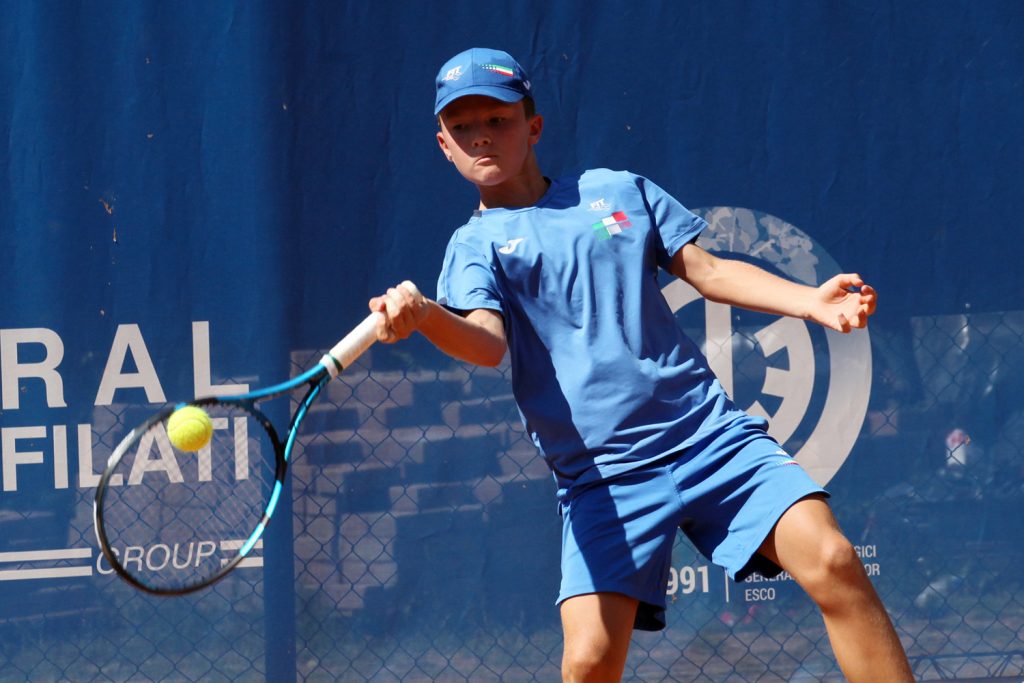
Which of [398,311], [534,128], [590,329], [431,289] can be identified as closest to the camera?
[398,311]

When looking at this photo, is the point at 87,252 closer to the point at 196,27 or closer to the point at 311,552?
the point at 196,27

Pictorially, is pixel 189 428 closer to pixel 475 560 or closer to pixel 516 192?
pixel 516 192

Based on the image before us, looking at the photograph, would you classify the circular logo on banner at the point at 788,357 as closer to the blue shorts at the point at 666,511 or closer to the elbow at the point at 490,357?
the blue shorts at the point at 666,511

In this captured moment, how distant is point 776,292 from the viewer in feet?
7.29

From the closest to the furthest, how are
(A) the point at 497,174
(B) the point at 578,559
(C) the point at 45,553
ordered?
1. (B) the point at 578,559
2. (A) the point at 497,174
3. (C) the point at 45,553

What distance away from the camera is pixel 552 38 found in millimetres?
3574

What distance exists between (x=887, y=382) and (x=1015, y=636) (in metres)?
0.87

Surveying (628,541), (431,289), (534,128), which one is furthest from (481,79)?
(431,289)

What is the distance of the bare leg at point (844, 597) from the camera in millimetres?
2021

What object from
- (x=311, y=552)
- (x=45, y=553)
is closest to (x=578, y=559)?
(x=311, y=552)

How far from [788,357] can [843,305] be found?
5.34 feet

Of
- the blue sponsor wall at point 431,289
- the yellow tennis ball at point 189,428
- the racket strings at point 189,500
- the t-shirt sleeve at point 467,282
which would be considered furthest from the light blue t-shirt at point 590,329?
the racket strings at point 189,500

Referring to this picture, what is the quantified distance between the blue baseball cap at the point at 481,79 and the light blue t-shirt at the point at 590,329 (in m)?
0.24

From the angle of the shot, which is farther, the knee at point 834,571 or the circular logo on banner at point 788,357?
the circular logo on banner at point 788,357
